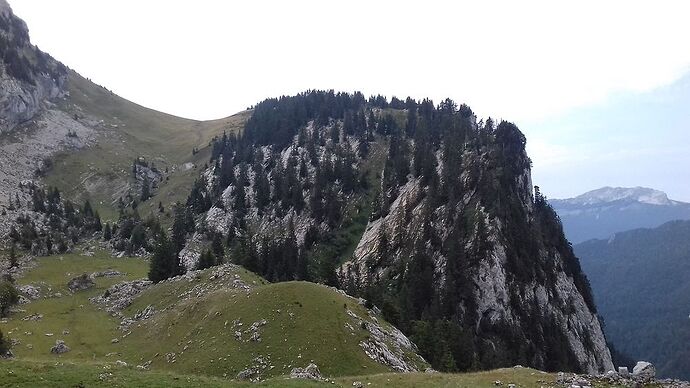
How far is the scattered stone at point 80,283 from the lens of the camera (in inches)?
4246

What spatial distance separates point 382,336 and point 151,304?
44231 millimetres

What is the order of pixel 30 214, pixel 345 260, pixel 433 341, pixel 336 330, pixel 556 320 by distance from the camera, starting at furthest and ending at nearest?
pixel 30 214 < pixel 345 260 < pixel 556 320 < pixel 433 341 < pixel 336 330

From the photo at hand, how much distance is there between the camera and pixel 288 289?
2420 inches

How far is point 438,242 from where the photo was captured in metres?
128

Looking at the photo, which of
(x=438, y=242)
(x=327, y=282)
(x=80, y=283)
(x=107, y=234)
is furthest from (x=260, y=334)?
(x=107, y=234)

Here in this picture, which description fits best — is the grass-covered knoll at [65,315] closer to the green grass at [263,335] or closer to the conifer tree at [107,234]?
the green grass at [263,335]

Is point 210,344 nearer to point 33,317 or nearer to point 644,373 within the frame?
point 644,373

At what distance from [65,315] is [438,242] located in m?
88.4

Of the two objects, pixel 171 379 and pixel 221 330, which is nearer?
pixel 171 379

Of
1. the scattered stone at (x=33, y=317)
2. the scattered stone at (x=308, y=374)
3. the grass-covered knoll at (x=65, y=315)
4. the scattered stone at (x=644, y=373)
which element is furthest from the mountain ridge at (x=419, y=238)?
the scattered stone at (x=644, y=373)

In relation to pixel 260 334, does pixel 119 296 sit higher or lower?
lower

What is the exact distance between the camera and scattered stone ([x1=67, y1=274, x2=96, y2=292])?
354 ft

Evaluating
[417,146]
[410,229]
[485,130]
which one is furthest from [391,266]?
[485,130]

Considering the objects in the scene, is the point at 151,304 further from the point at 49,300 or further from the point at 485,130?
the point at 485,130
